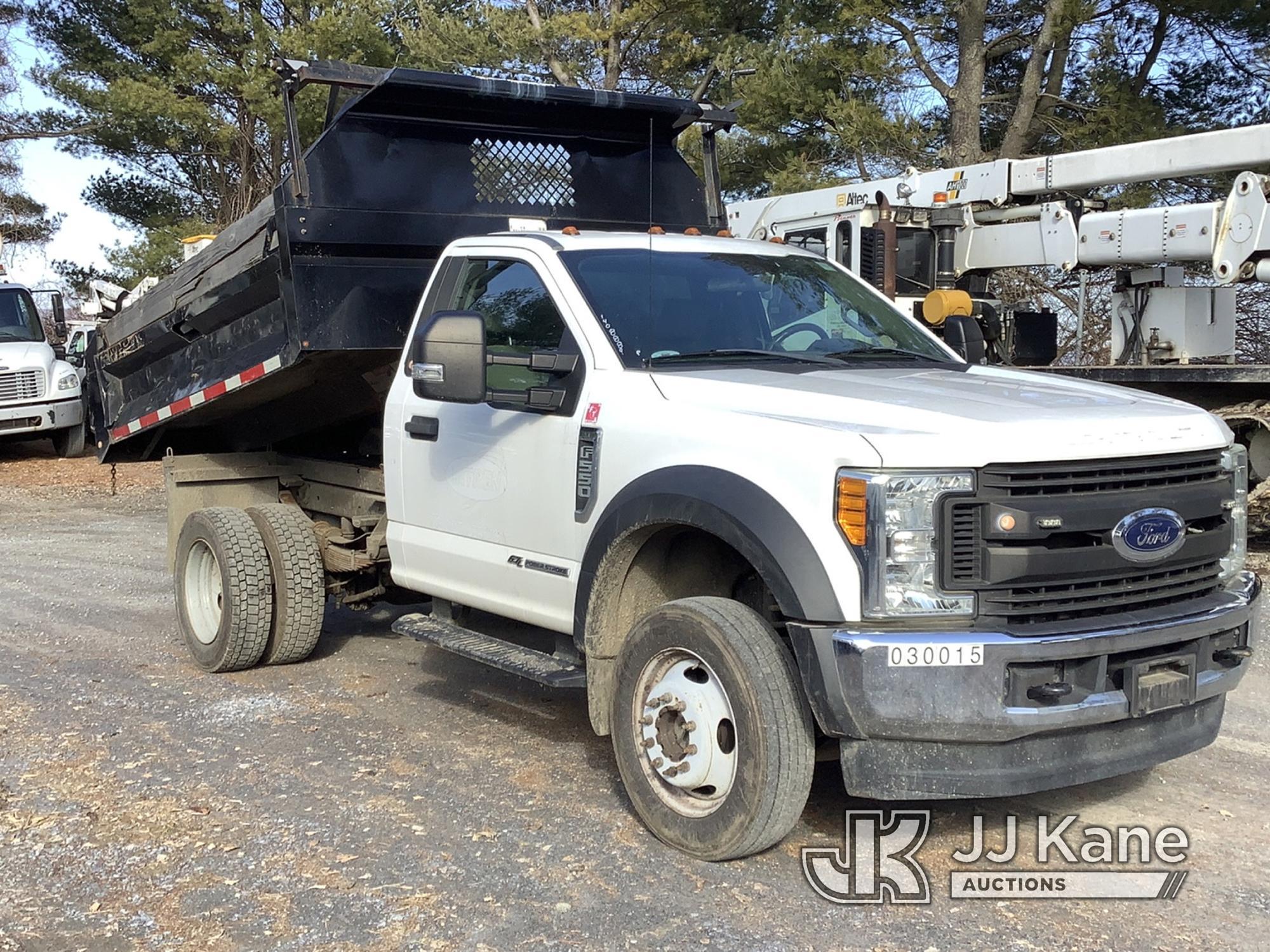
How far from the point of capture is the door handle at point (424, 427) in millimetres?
5812

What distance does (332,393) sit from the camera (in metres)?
7.20

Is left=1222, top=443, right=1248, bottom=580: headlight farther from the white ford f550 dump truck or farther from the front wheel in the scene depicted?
the front wheel

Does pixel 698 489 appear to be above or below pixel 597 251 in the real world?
below

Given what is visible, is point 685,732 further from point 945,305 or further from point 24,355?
point 24,355

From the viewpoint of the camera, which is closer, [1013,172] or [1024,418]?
[1024,418]

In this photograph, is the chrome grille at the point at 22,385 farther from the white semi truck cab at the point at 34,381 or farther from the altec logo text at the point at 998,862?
the altec logo text at the point at 998,862

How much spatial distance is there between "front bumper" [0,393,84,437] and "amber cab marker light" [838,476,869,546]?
54.4 feet

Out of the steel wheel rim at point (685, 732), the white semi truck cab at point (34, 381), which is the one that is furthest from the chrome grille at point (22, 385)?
the steel wheel rim at point (685, 732)

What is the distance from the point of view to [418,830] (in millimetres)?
4793

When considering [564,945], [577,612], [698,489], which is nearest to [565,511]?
[577,612]

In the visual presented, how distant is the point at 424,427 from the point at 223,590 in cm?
178

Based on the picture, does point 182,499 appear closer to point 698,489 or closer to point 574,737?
point 574,737

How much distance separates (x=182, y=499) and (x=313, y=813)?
3306 mm

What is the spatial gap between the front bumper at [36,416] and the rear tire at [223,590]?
12099 millimetres
